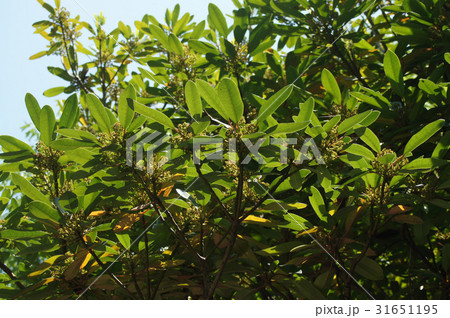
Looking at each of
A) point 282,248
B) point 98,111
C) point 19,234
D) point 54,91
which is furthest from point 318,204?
point 54,91

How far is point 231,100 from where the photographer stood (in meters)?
1.56

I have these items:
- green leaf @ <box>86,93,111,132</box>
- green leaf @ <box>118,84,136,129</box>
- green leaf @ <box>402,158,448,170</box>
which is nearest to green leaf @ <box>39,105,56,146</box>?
green leaf @ <box>86,93,111,132</box>

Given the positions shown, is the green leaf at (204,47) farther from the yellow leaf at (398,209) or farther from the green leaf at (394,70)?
the yellow leaf at (398,209)

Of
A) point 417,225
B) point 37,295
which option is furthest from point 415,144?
point 37,295

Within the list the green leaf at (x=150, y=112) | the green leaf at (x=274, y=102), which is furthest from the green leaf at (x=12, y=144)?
the green leaf at (x=274, y=102)

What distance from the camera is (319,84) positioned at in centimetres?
282

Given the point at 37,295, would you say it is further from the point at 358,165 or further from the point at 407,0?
the point at 407,0

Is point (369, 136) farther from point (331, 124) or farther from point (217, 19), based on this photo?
point (217, 19)

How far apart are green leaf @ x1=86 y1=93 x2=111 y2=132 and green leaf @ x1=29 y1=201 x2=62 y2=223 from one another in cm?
42

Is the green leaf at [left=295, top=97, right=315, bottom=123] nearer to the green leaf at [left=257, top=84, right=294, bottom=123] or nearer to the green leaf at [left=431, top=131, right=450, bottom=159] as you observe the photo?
the green leaf at [left=257, top=84, right=294, bottom=123]

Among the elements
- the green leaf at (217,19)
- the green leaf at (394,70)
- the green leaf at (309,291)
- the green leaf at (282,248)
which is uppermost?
the green leaf at (217,19)

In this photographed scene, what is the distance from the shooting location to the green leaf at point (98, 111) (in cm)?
174

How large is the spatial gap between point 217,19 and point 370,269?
1.66m

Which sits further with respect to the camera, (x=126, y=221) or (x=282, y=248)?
(x=282, y=248)
